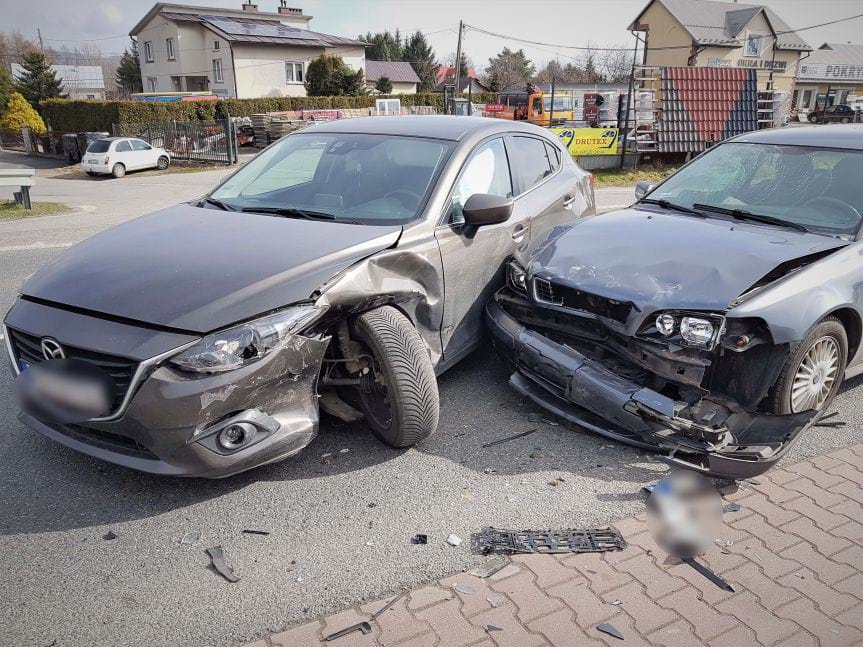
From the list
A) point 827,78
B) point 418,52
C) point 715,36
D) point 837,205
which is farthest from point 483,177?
point 418,52

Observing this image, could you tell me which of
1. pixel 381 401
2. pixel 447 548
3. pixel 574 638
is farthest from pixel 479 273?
pixel 574 638

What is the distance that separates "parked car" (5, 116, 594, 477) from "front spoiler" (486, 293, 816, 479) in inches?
25.4

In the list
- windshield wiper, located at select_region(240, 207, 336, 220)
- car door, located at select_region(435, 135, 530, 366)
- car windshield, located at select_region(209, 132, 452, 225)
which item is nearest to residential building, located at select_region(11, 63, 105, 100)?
car windshield, located at select_region(209, 132, 452, 225)

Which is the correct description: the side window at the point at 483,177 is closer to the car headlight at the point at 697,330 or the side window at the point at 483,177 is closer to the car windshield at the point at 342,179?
the car windshield at the point at 342,179

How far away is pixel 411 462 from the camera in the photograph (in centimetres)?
365

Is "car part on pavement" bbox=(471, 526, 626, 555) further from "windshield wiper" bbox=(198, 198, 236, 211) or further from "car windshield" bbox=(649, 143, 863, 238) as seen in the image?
"windshield wiper" bbox=(198, 198, 236, 211)

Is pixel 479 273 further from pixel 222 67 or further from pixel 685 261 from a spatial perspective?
pixel 222 67

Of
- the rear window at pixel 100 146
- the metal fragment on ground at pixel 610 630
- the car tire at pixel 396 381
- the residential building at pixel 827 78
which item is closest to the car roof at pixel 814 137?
the car tire at pixel 396 381

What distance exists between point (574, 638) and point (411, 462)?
1415 millimetres

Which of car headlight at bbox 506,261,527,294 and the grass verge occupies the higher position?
car headlight at bbox 506,261,527,294

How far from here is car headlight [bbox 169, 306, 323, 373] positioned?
288 centimetres

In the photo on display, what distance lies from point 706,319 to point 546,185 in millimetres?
2321

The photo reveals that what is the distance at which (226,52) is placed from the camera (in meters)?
46.6

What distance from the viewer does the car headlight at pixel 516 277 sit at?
437 cm
